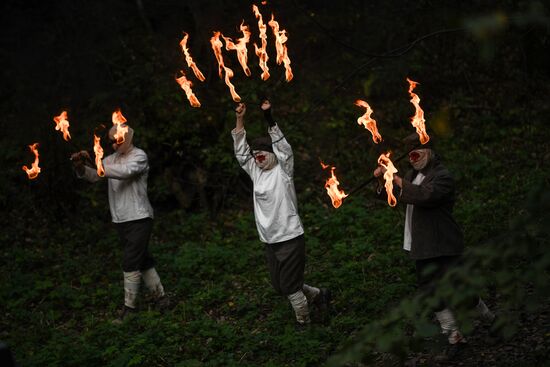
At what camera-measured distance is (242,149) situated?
7.41m

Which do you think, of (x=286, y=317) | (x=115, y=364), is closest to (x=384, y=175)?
(x=286, y=317)

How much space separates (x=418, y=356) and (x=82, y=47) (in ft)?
36.3

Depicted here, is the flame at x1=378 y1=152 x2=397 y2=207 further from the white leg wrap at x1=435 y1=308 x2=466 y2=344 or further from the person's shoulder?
the person's shoulder

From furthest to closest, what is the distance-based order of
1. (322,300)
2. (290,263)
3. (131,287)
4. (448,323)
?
(131,287)
(322,300)
(290,263)
(448,323)

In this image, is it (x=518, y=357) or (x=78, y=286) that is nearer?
(x=518, y=357)

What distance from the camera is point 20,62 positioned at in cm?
1477

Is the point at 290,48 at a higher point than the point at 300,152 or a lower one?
higher

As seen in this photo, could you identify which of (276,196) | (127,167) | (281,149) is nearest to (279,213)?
(276,196)

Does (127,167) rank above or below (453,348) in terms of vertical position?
above

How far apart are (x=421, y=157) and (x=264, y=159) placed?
6.26ft

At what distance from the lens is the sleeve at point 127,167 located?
324 inches

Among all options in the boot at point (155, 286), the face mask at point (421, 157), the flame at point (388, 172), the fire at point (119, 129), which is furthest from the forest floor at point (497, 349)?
the fire at point (119, 129)

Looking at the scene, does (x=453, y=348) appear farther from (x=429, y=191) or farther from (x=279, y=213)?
(x=279, y=213)

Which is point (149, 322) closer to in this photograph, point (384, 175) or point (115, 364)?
point (115, 364)
